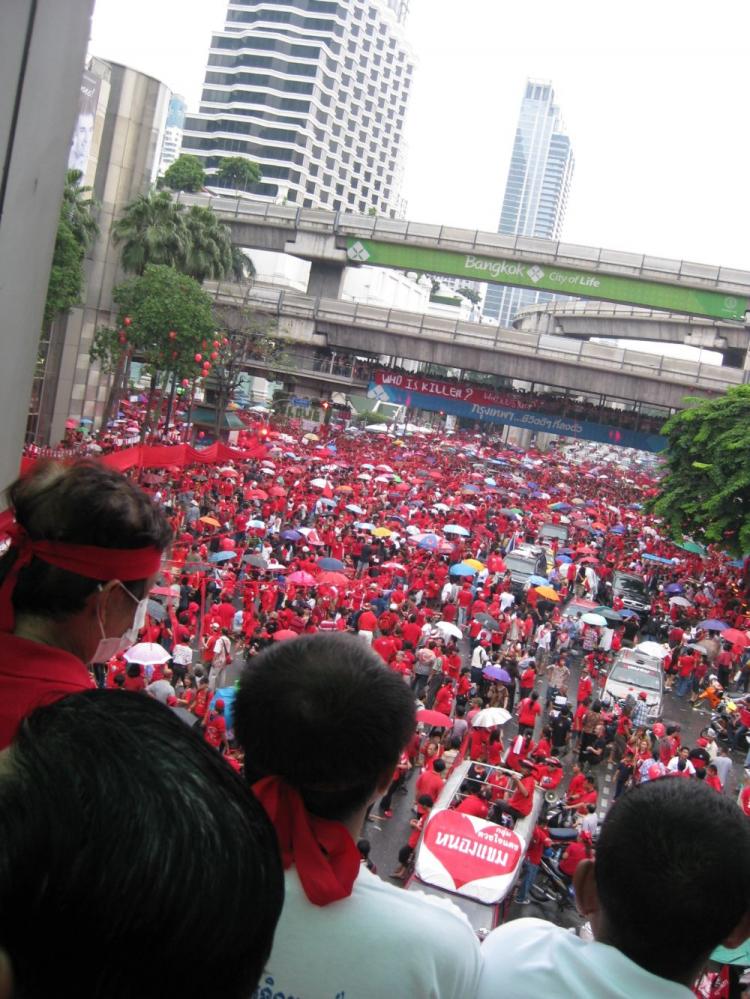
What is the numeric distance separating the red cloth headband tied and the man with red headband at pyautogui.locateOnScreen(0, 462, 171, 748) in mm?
516

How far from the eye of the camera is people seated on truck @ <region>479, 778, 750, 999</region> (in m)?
1.67

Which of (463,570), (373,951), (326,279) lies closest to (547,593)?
(463,570)

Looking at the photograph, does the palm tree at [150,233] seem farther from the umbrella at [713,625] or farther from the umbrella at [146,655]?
the umbrella at [146,655]

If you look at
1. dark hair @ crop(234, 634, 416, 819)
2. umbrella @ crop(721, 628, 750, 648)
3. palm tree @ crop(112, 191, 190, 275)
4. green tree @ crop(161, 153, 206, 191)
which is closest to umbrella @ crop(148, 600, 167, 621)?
dark hair @ crop(234, 634, 416, 819)

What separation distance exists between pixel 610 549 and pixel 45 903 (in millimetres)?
27869

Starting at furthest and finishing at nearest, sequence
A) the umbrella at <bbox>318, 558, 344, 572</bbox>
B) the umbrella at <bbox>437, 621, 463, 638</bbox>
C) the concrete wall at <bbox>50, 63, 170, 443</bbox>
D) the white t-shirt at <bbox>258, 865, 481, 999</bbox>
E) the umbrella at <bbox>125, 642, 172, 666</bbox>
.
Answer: the concrete wall at <bbox>50, 63, 170, 443</bbox> < the umbrella at <bbox>318, 558, 344, 572</bbox> < the umbrella at <bbox>437, 621, 463, 638</bbox> < the umbrella at <bbox>125, 642, 172, 666</bbox> < the white t-shirt at <bbox>258, 865, 481, 999</bbox>

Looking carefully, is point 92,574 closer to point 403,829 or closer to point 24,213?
point 24,213

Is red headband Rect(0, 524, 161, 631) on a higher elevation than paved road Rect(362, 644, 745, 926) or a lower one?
higher

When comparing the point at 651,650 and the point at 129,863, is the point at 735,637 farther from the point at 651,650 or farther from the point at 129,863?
the point at 129,863

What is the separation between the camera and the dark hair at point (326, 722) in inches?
72.7

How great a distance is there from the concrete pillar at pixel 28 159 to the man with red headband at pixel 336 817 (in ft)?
3.88

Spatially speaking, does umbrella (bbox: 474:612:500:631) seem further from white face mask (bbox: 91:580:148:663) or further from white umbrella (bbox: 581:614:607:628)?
white face mask (bbox: 91:580:148:663)

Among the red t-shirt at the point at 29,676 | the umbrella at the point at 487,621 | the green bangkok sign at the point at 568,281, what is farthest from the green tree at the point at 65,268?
the red t-shirt at the point at 29,676

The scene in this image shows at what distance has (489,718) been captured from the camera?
10320mm
